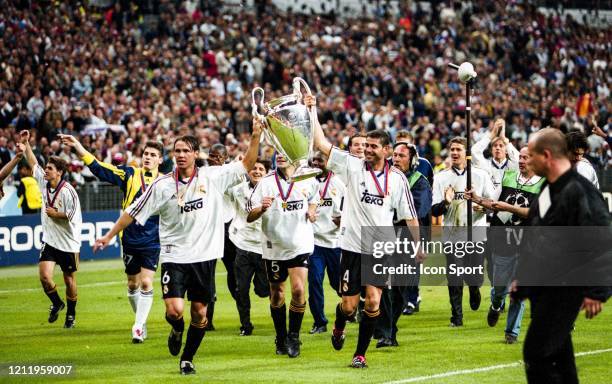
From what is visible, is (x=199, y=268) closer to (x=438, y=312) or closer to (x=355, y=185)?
(x=355, y=185)

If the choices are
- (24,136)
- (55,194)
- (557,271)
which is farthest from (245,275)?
(557,271)

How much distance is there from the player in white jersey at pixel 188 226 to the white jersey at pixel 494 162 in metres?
5.90

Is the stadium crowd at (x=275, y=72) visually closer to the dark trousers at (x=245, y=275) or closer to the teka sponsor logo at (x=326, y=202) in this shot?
the teka sponsor logo at (x=326, y=202)

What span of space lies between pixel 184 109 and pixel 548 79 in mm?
18564

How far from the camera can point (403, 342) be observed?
13266 millimetres

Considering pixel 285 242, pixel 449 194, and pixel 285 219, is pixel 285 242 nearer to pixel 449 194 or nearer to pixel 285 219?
pixel 285 219

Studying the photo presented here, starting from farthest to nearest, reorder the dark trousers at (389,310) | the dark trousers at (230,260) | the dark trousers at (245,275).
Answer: the dark trousers at (230,260) < the dark trousers at (245,275) < the dark trousers at (389,310)

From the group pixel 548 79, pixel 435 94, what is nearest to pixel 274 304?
pixel 435 94

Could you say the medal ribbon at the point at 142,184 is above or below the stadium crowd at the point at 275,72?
below

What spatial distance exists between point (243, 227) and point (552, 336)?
279 inches


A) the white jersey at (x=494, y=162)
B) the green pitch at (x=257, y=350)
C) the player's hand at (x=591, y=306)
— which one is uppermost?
the white jersey at (x=494, y=162)

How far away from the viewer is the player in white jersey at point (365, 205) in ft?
37.3

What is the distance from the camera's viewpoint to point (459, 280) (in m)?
14.9

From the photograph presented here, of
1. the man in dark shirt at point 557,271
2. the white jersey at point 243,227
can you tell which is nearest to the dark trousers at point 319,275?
the white jersey at point 243,227
